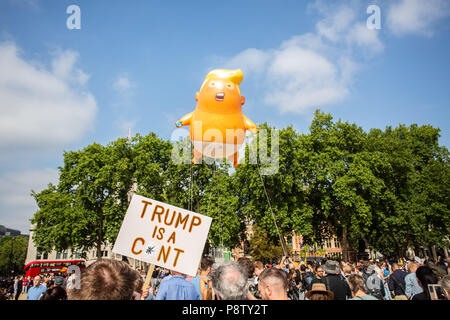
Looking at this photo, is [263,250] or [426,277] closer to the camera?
[426,277]

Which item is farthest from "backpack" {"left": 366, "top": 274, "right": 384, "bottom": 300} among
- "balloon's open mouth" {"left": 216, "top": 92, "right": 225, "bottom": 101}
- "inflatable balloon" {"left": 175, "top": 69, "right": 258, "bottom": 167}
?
"balloon's open mouth" {"left": 216, "top": 92, "right": 225, "bottom": 101}

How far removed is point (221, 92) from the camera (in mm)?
9773

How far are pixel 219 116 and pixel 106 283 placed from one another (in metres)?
8.17

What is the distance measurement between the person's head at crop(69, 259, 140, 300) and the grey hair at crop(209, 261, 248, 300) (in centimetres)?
106

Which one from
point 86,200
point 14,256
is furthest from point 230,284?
point 14,256

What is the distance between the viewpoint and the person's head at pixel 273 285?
310 centimetres

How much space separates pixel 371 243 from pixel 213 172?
20585 millimetres

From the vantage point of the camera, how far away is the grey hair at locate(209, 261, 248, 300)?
288 cm

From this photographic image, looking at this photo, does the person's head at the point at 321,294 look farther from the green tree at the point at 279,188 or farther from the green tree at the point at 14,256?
the green tree at the point at 14,256

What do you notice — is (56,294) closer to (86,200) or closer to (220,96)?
(220,96)

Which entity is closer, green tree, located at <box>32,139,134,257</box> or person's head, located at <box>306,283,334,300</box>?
person's head, located at <box>306,283,334,300</box>

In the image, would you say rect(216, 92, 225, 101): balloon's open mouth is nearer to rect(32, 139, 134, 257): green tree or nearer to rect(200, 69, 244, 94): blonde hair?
rect(200, 69, 244, 94): blonde hair
